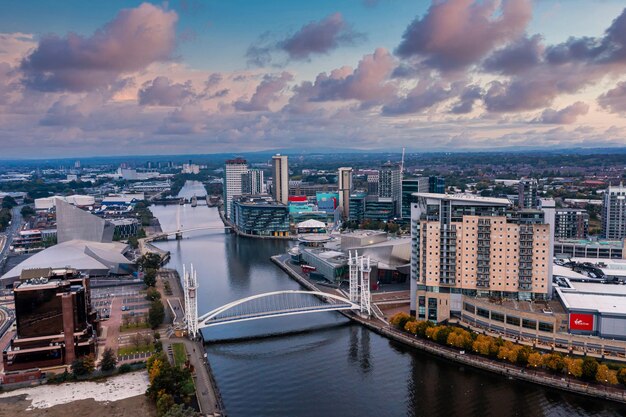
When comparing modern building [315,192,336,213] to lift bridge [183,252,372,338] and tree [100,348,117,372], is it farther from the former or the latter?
tree [100,348,117,372]

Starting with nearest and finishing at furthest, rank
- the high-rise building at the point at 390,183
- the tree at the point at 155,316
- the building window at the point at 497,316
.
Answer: the building window at the point at 497,316
the tree at the point at 155,316
the high-rise building at the point at 390,183

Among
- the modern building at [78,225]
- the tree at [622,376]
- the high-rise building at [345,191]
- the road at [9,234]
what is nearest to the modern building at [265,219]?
the high-rise building at [345,191]

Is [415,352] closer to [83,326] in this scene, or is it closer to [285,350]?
[285,350]

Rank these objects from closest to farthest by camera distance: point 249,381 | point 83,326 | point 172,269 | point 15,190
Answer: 1. point 249,381
2. point 83,326
3. point 172,269
4. point 15,190

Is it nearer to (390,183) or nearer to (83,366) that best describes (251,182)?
(390,183)

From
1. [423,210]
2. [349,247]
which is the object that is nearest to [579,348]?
[423,210]

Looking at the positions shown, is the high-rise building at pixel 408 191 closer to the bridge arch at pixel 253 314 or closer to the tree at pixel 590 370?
the bridge arch at pixel 253 314
